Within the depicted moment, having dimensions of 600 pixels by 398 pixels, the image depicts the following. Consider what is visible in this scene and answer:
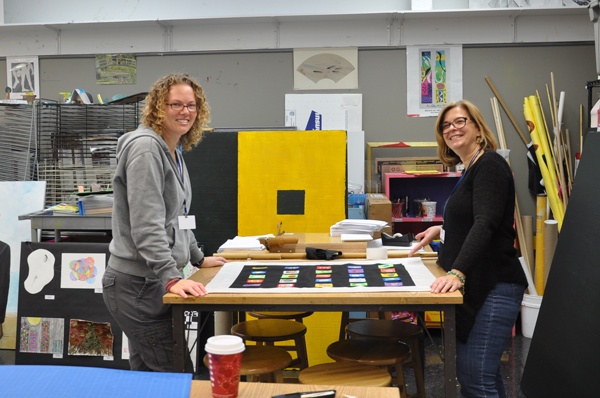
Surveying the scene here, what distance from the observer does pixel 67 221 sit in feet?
13.7

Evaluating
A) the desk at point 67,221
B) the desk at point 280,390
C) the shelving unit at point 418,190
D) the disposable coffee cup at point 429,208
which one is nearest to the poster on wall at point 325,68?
the shelving unit at point 418,190

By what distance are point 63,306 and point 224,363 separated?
3088 mm

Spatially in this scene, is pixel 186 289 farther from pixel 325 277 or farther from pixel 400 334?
pixel 400 334

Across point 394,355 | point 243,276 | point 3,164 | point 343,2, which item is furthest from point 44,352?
point 343,2

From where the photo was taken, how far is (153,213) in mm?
2141

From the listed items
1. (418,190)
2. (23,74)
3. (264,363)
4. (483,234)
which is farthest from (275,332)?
(23,74)

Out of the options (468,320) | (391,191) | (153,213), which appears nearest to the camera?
(153,213)

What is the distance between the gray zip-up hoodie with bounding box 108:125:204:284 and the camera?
7.00 ft

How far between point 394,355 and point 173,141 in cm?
118

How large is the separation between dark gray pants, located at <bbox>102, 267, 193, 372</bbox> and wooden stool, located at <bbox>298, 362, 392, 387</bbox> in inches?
17.9

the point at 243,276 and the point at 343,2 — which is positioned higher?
the point at 343,2

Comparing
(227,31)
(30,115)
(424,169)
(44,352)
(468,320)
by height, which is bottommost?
(44,352)

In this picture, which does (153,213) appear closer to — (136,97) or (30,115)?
(136,97)

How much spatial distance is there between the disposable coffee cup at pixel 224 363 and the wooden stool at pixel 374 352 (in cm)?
117
